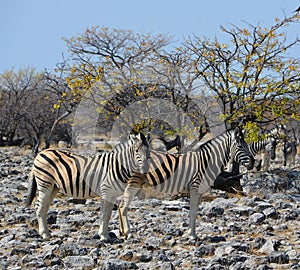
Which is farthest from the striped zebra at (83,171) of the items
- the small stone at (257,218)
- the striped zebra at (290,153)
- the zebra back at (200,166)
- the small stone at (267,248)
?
the striped zebra at (290,153)

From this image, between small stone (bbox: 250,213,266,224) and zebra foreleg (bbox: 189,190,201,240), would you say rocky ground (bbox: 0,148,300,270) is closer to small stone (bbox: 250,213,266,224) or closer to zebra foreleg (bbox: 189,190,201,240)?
small stone (bbox: 250,213,266,224)

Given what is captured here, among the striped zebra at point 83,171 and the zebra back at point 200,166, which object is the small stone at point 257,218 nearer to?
the zebra back at point 200,166

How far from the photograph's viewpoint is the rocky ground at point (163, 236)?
6938 mm

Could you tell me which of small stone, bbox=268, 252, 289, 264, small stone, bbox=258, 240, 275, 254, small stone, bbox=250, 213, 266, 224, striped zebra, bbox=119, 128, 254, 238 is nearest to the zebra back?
striped zebra, bbox=119, 128, 254, 238

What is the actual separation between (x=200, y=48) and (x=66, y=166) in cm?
653

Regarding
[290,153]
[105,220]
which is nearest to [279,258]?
[105,220]

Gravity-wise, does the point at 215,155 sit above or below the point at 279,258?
above

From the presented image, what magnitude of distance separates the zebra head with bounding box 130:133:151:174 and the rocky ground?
1141 millimetres

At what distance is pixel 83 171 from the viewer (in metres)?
8.74

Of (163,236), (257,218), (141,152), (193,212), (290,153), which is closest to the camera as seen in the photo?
(141,152)

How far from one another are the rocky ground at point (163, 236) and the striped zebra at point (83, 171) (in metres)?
0.60

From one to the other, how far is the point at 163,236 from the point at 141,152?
1452mm

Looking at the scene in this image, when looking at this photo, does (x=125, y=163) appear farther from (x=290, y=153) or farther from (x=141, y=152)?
(x=290, y=153)

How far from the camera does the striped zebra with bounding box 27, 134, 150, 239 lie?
8.44m
